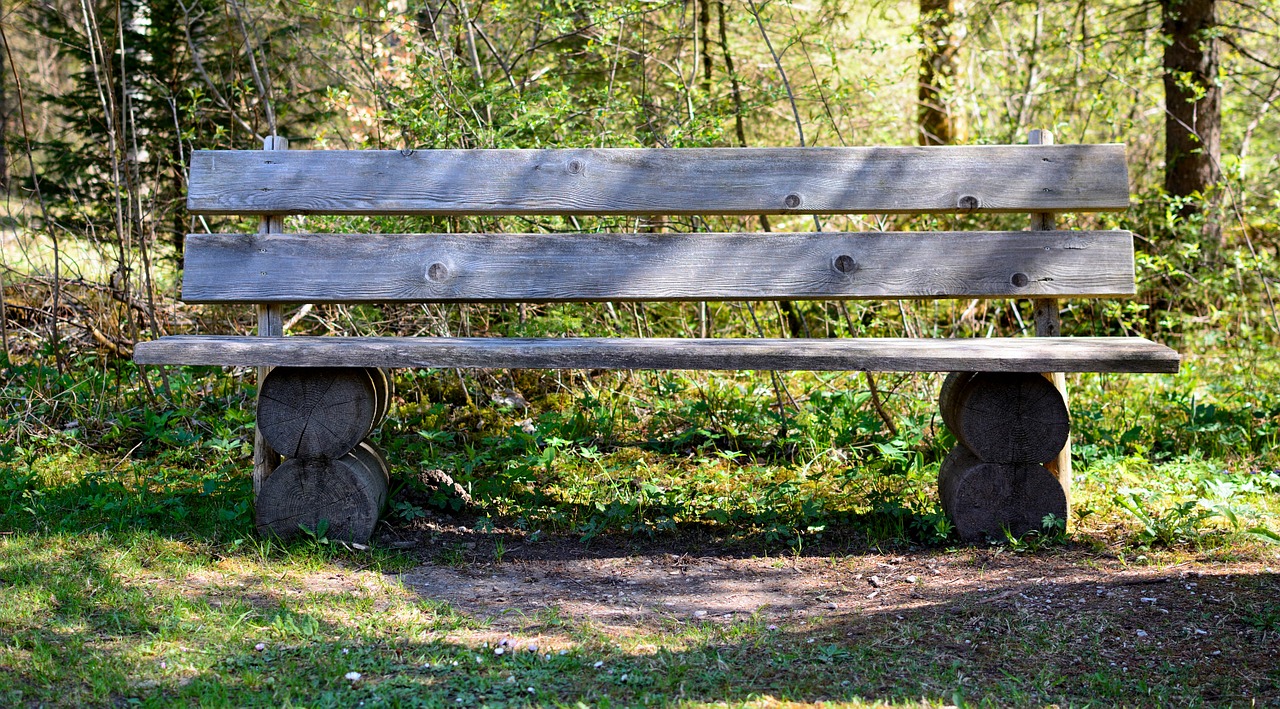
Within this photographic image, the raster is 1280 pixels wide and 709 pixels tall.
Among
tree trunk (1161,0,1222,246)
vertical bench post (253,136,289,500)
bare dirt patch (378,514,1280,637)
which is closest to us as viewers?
bare dirt patch (378,514,1280,637)

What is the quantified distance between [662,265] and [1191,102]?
166 inches

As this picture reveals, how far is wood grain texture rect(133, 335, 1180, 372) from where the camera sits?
2.90m

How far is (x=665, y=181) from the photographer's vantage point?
3.59 meters

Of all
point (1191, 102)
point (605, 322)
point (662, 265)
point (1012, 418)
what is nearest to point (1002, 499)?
point (1012, 418)

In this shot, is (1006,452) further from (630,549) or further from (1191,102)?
(1191,102)

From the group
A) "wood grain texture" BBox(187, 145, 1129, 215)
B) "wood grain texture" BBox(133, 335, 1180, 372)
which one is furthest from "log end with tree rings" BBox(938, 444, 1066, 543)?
"wood grain texture" BBox(187, 145, 1129, 215)

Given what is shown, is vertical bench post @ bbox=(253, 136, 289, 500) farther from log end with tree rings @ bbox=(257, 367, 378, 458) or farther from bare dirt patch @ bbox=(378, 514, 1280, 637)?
bare dirt patch @ bbox=(378, 514, 1280, 637)

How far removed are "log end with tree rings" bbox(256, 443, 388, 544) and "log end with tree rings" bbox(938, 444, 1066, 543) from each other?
1850 millimetres

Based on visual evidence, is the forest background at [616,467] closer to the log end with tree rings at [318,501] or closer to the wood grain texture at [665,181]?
the log end with tree rings at [318,501]

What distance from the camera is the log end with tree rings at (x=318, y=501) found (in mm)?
3242

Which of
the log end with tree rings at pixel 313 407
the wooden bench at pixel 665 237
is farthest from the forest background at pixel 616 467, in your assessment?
the wooden bench at pixel 665 237

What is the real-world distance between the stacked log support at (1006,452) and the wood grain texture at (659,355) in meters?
0.15

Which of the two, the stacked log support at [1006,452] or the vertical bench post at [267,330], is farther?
the vertical bench post at [267,330]

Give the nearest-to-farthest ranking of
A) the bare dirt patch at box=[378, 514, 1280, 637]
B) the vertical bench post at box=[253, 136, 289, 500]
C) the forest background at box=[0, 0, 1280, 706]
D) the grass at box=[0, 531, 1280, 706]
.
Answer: the grass at box=[0, 531, 1280, 706], the forest background at box=[0, 0, 1280, 706], the bare dirt patch at box=[378, 514, 1280, 637], the vertical bench post at box=[253, 136, 289, 500]
